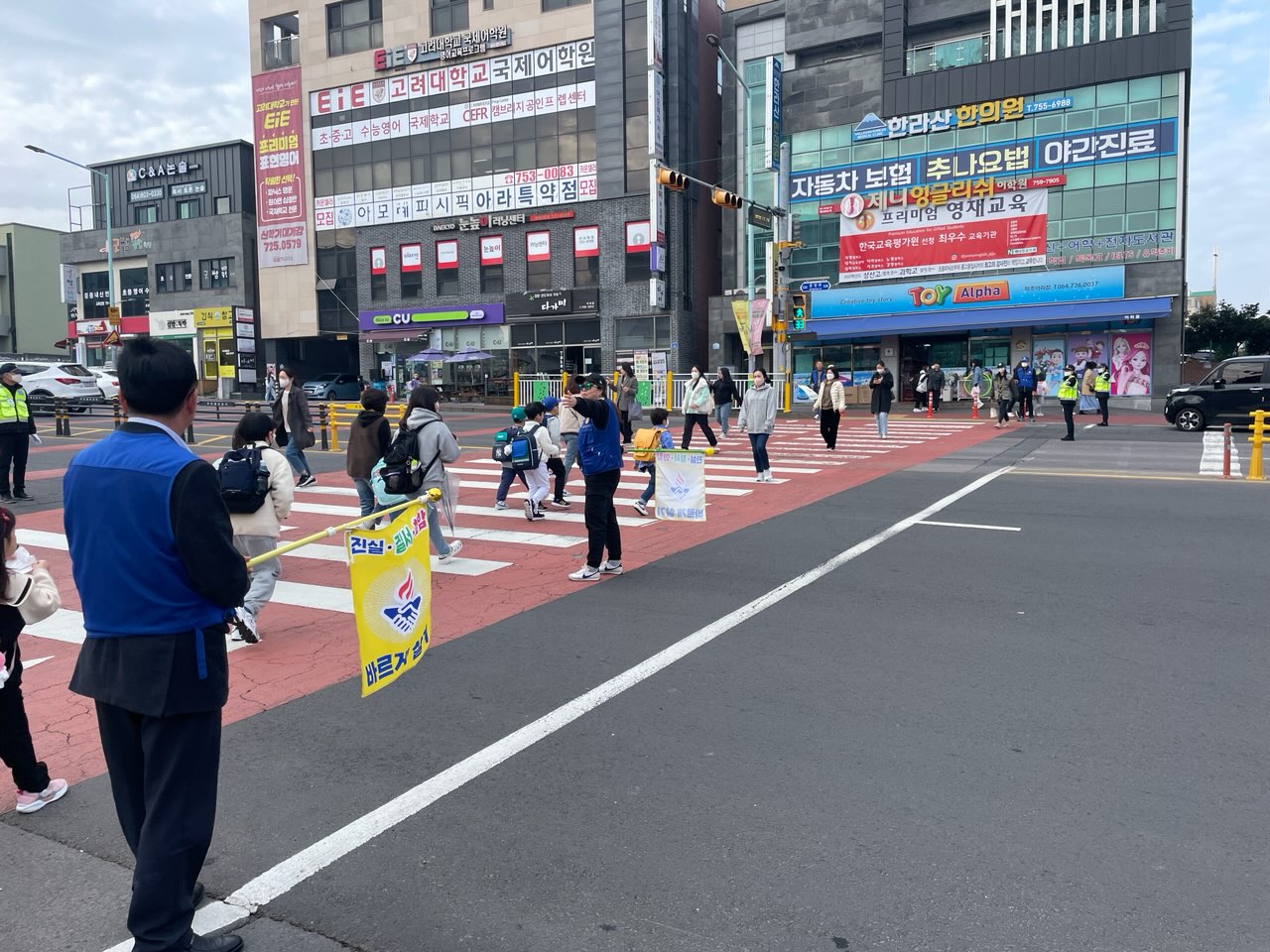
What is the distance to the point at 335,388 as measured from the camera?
147ft

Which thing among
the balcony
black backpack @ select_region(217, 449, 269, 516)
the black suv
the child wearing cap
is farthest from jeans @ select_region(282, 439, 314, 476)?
the balcony

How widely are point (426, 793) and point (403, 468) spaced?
4.30 meters

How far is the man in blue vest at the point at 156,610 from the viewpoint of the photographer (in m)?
2.83

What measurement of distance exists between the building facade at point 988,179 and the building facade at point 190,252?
2901cm

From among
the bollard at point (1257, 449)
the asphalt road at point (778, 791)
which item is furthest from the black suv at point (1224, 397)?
the asphalt road at point (778, 791)

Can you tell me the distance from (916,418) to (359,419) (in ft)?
78.8

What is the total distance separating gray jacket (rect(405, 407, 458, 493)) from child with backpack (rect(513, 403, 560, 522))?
2.38m

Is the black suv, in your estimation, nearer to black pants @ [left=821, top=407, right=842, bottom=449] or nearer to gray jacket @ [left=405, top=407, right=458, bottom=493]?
black pants @ [left=821, top=407, right=842, bottom=449]

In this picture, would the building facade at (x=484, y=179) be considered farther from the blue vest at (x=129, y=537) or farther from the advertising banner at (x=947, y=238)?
the blue vest at (x=129, y=537)

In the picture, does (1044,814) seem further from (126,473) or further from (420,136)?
(420,136)

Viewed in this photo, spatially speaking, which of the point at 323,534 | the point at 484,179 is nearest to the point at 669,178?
the point at 323,534

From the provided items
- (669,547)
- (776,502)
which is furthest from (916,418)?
(669,547)

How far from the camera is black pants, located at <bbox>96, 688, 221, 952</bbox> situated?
2824mm

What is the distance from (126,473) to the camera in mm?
2830
